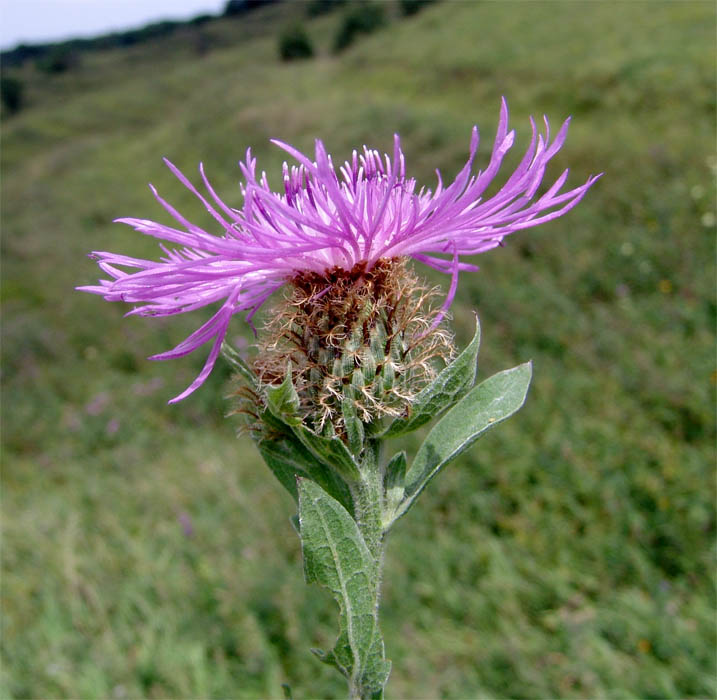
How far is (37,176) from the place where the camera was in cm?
2600

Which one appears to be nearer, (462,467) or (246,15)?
(462,467)

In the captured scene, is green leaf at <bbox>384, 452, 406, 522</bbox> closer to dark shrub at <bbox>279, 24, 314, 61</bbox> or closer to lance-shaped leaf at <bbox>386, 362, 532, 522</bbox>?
lance-shaped leaf at <bbox>386, 362, 532, 522</bbox>

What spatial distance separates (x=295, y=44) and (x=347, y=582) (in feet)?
117

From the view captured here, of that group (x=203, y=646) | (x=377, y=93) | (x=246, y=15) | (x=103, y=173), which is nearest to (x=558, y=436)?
(x=203, y=646)

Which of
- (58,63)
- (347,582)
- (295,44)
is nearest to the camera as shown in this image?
(347,582)

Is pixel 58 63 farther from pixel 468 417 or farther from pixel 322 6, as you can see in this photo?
pixel 468 417

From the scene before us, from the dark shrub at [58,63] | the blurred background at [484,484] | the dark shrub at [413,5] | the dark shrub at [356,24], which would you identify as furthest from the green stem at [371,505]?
the dark shrub at [58,63]

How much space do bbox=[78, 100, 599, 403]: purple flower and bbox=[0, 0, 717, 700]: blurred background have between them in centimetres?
155

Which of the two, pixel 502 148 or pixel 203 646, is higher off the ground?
pixel 502 148

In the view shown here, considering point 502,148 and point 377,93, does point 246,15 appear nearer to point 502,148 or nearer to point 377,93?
point 377,93

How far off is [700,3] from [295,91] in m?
13.1

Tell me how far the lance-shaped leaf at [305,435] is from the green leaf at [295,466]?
0.05 meters

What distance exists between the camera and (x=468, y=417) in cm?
121

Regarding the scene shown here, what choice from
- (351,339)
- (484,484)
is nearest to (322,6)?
(484,484)
